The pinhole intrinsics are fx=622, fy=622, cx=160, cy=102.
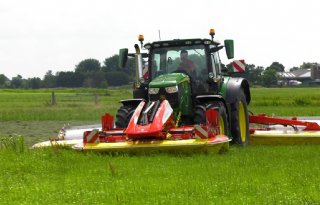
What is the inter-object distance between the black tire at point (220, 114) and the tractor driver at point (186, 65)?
39.0 inches

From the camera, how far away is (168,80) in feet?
41.2

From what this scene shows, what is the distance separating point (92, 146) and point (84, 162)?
3.17 ft

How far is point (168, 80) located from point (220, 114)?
4.17 feet

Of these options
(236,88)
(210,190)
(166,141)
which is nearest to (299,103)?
(236,88)

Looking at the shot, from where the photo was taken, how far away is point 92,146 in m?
11.2

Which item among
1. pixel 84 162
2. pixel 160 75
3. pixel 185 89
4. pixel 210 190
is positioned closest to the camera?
pixel 210 190

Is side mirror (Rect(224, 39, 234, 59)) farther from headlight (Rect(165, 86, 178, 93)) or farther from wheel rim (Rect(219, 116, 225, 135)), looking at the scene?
headlight (Rect(165, 86, 178, 93))

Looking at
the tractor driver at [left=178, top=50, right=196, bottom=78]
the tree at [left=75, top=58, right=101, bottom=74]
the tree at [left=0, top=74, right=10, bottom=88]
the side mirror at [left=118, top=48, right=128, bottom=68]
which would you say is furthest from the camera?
the tree at [left=0, top=74, right=10, bottom=88]

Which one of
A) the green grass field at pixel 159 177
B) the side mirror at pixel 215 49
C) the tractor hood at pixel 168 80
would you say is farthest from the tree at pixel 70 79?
the green grass field at pixel 159 177

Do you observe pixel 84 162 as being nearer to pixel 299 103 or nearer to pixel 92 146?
pixel 92 146

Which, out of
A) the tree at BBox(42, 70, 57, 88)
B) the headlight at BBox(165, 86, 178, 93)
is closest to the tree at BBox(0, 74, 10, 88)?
the tree at BBox(42, 70, 57, 88)

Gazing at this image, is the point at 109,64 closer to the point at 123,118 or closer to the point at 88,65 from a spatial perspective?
the point at 88,65

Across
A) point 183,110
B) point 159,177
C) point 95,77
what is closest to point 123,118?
point 183,110

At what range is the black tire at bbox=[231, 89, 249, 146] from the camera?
13.9m
